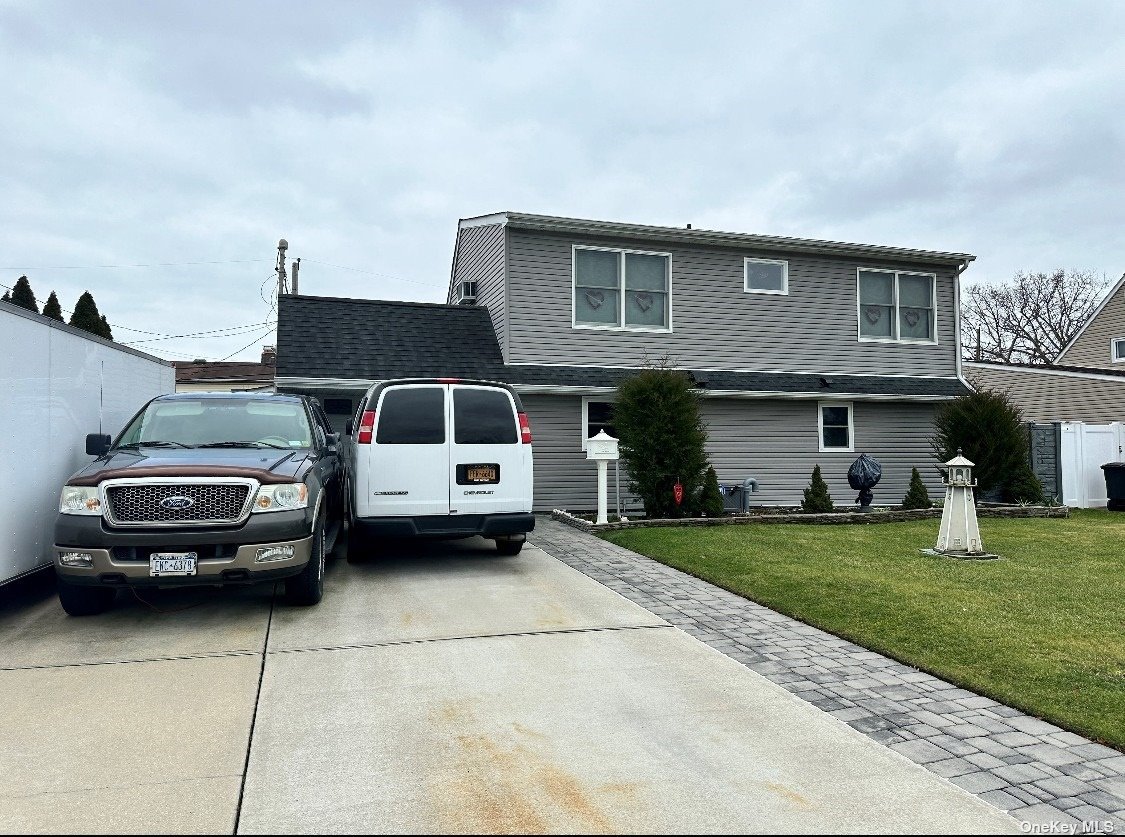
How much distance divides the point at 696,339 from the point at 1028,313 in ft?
124

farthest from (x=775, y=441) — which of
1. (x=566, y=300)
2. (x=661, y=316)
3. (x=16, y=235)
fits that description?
(x=16, y=235)

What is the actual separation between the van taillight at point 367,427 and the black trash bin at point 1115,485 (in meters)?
16.3

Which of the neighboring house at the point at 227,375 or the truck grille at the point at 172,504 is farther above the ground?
the neighboring house at the point at 227,375

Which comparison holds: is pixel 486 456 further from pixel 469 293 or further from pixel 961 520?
pixel 469 293

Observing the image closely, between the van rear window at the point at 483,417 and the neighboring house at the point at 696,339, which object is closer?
the van rear window at the point at 483,417

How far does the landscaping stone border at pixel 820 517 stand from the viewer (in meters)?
12.1

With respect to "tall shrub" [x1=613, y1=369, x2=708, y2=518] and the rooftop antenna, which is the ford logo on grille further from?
the rooftop antenna

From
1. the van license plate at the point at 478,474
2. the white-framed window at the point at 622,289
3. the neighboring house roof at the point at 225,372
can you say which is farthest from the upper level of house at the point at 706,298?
the neighboring house roof at the point at 225,372

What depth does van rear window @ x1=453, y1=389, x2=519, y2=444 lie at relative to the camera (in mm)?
8414

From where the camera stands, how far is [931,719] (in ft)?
13.3

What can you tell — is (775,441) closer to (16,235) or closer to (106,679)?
(106,679)

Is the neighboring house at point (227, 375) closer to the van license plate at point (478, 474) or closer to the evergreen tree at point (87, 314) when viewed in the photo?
the evergreen tree at point (87, 314)

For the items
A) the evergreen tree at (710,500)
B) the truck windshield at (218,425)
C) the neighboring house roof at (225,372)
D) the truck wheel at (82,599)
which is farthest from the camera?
the neighboring house roof at (225,372)

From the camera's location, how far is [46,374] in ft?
22.0
